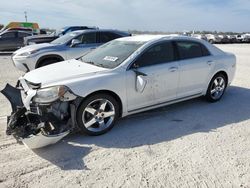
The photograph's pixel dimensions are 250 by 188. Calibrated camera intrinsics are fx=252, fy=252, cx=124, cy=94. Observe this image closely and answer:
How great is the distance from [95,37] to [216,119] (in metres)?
6.13

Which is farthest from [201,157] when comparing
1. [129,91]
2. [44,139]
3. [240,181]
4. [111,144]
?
[44,139]

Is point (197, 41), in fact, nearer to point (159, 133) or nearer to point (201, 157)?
point (159, 133)

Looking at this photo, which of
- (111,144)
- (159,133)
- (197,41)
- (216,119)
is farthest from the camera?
(197,41)

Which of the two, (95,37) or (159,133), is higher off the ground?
(95,37)

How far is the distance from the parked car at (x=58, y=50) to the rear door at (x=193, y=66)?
15.1 feet

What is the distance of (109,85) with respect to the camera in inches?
162

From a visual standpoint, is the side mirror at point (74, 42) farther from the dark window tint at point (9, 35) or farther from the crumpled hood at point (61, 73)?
the dark window tint at point (9, 35)

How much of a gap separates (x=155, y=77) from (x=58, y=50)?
5.04m

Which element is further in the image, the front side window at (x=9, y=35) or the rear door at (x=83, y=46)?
the front side window at (x=9, y=35)

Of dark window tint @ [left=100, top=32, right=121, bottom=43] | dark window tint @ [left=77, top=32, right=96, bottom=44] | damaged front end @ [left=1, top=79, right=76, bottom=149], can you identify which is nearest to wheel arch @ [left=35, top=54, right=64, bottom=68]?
dark window tint @ [left=77, top=32, right=96, bottom=44]

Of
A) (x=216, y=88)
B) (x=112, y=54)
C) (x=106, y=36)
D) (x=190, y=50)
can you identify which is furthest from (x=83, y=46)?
(x=216, y=88)

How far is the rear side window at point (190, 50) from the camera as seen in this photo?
519 centimetres

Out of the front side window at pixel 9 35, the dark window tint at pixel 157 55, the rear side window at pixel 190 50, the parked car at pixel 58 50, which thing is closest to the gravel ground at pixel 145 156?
the dark window tint at pixel 157 55

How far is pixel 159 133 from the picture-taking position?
14.0 feet
